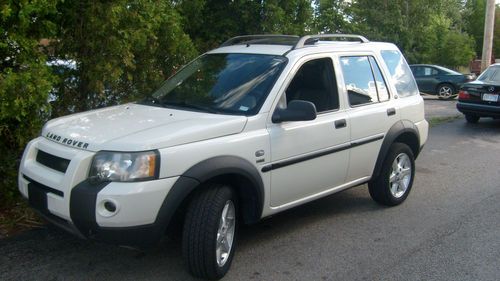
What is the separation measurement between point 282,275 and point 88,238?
151cm

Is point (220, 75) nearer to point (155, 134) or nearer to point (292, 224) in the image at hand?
point (155, 134)

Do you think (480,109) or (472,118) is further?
(472,118)

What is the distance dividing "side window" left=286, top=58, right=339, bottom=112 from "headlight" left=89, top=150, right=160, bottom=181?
1709 mm

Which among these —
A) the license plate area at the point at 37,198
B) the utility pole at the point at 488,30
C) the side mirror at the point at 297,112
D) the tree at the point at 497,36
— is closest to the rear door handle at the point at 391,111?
the side mirror at the point at 297,112

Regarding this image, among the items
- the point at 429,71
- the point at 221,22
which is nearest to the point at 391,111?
the point at 221,22

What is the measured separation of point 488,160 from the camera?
8.48 metres

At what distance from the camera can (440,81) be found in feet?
68.0

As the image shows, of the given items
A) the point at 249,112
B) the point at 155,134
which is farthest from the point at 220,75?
the point at 155,134

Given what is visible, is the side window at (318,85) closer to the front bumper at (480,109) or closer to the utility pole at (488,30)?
the front bumper at (480,109)

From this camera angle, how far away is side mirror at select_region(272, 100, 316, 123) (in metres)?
4.25

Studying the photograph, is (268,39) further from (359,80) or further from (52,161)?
(52,161)

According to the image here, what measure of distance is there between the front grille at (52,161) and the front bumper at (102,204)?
0.13ft

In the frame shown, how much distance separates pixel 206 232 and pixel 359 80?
247 cm

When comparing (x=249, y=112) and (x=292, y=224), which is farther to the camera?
(x=292, y=224)
